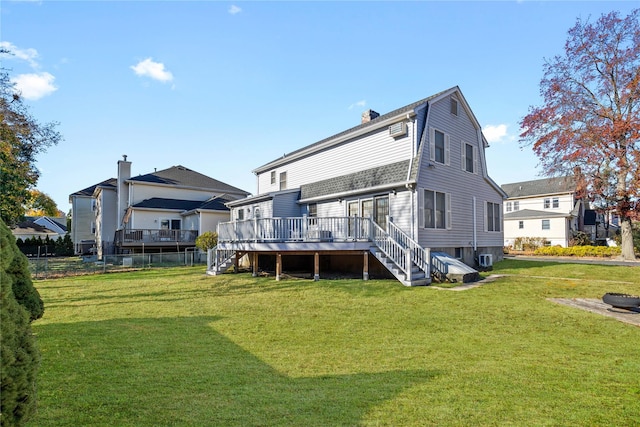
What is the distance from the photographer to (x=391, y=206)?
14.1 metres

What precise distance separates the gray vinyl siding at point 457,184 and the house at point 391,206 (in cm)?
5

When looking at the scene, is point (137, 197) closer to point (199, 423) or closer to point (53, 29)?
point (53, 29)

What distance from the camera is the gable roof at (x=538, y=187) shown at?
3669 cm

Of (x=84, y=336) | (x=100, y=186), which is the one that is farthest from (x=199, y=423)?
(x=100, y=186)

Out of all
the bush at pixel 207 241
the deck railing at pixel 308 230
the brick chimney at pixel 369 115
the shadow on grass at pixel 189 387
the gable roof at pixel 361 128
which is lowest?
the shadow on grass at pixel 189 387

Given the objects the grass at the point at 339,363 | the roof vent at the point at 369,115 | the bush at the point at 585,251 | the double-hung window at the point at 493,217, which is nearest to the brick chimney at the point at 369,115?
the roof vent at the point at 369,115

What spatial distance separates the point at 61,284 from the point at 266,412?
49.2ft

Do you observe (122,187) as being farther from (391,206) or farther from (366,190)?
(391,206)

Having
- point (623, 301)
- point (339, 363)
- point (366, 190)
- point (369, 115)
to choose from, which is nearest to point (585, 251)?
point (369, 115)

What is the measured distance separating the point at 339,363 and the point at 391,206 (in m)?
9.92

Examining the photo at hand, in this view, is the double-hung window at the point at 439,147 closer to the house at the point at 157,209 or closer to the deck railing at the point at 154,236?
the house at the point at 157,209

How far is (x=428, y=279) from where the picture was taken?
1186 cm

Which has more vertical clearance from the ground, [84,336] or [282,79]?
[282,79]

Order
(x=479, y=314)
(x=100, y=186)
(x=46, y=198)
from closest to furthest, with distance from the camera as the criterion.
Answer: (x=479, y=314) < (x=100, y=186) < (x=46, y=198)
